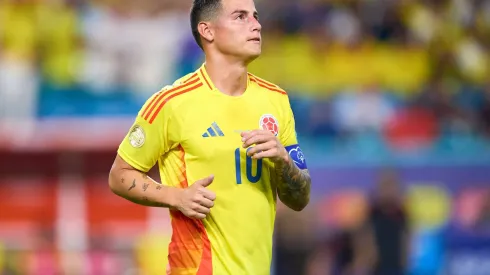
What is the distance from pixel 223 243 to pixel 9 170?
38.3ft

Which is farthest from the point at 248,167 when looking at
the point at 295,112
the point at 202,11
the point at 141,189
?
the point at 295,112

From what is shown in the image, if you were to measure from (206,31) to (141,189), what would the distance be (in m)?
0.86

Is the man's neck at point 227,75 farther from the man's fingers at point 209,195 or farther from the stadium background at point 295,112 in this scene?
the stadium background at point 295,112

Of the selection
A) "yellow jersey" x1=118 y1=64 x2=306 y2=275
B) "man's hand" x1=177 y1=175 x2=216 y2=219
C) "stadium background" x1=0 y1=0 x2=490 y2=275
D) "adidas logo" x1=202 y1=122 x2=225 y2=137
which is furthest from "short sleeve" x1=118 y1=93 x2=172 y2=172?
"stadium background" x1=0 y1=0 x2=490 y2=275

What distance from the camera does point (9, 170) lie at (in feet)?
53.3

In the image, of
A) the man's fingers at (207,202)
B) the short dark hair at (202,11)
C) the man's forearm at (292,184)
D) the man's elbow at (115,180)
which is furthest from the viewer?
the short dark hair at (202,11)

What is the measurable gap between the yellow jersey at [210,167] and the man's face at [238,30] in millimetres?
225

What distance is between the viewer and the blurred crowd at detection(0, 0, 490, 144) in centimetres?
1490

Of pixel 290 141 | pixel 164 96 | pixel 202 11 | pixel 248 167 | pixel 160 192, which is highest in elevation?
pixel 202 11

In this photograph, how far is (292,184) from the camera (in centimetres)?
517

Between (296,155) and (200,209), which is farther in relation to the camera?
(296,155)

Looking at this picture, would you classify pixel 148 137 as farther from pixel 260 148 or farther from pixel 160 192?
pixel 260 148

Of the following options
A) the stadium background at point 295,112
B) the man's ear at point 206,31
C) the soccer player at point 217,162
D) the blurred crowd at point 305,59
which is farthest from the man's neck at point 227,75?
the blurred crowd at point 305,59

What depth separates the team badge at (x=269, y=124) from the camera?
521 cm
